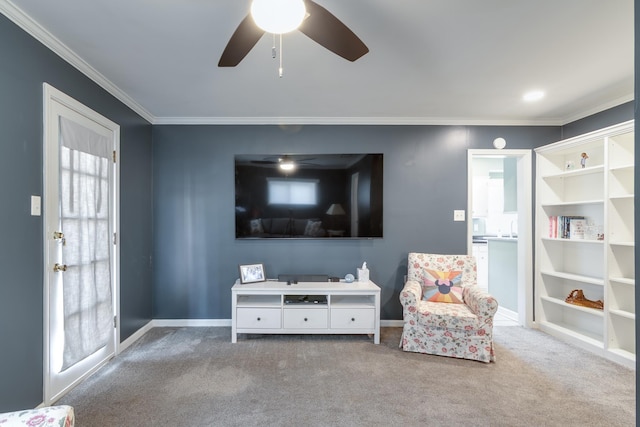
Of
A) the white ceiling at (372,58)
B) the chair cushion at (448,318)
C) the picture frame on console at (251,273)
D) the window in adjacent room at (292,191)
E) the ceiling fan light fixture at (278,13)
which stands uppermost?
the white ceiling at (372,58)

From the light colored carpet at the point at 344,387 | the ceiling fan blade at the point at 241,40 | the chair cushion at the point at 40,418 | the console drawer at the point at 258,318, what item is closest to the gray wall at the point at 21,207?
the light colored carpet at the point at 344,387

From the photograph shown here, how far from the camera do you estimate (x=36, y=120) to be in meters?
1.94

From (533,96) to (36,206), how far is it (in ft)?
12.9

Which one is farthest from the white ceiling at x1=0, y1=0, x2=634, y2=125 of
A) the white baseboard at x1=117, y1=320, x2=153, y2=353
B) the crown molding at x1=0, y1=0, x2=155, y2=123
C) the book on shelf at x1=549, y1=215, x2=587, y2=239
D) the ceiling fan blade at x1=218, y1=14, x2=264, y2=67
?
the white baseboard at x1=117, y1=320, x2=153, y2=353

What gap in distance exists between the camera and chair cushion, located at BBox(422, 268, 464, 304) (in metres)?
3.06

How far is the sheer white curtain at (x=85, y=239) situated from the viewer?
7.18ft

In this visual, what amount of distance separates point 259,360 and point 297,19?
2.51 m

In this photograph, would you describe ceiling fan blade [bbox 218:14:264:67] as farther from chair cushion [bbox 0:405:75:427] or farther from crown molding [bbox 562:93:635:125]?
crown molding [bbox 562:93:635:125]

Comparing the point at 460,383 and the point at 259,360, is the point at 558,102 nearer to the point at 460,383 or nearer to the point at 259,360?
the point at 460,383

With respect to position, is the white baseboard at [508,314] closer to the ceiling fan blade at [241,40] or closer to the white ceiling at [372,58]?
the white ceiling at [372,58]

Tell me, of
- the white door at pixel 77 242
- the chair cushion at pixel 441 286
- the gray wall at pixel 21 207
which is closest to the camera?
the gray wall at pixel 21 207

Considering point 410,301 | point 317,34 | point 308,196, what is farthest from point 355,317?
point 317,34

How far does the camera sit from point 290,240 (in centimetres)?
364

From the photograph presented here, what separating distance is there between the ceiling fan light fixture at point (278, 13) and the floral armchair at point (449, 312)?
7.68 feet
